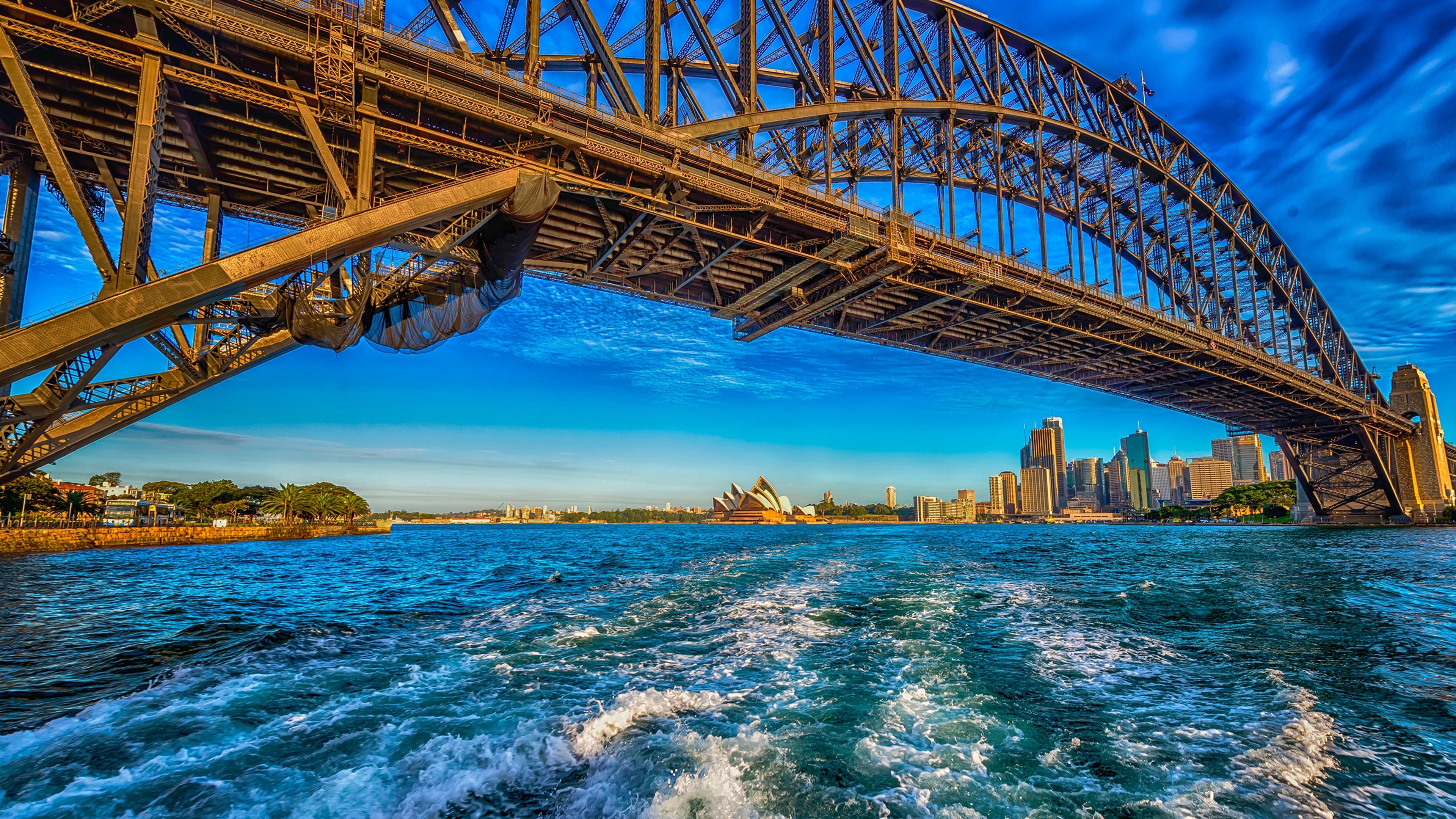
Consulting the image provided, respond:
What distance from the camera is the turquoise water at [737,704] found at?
5.04 meters

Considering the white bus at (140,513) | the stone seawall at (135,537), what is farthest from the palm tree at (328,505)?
the white bus at (140,513)

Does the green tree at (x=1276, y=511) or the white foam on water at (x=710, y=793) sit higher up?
the white foam on water at (x=710, y=793)

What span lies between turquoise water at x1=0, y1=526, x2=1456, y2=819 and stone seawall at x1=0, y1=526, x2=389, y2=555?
30812mm

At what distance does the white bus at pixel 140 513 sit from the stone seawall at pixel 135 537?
7.37m

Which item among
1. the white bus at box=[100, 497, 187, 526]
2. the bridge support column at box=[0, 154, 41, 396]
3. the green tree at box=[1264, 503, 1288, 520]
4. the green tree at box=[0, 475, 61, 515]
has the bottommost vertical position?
the green tree at box=[1264, 503, 1288, 520]

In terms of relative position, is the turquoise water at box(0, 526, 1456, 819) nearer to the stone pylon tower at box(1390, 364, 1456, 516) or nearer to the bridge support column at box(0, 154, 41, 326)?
the bridge support column at box(0, 154, 41, 326)

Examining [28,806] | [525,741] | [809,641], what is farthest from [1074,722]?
[28,806]

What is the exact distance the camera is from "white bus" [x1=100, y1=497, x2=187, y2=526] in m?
62.9

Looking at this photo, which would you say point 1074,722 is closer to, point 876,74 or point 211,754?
point 211,754

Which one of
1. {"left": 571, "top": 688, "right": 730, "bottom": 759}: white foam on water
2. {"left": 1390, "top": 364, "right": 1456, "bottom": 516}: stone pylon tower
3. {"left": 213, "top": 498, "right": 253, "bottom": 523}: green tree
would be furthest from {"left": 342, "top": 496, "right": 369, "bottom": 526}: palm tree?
{"left": 1390, "top": 364, "right": 1456, "bottom": 516}: stone pylon tower

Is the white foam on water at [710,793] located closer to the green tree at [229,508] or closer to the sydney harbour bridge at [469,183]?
the sydney harbour bridge at [469,183]

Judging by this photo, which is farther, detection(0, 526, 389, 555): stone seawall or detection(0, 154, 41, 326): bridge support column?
detection(0, 526, 389, 555): stone seawall

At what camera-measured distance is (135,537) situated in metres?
46.7

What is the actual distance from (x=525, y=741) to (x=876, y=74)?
34520mm
